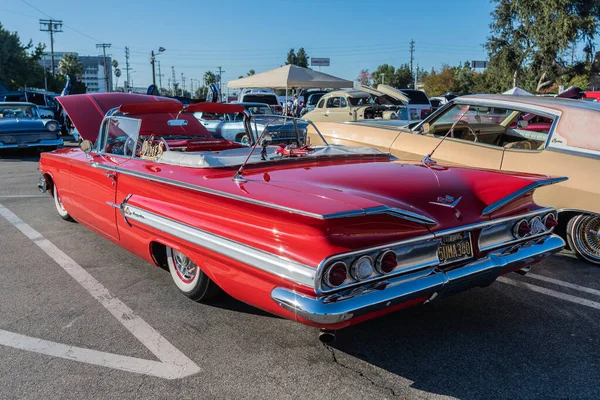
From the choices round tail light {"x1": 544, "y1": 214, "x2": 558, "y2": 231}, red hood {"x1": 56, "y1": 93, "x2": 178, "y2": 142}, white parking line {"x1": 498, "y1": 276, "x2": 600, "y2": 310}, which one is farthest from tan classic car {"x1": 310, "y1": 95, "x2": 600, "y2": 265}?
red hood {"x1": 56, "y1": 93, "x2": 178, "y2": 142}

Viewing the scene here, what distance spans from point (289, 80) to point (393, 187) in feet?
49.3

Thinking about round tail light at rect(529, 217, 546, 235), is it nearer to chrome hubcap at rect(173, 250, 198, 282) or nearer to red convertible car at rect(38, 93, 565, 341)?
red convertible car at rect(38, 93, 565, 341)

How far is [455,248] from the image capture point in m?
3.07

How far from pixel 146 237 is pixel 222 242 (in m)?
1.07

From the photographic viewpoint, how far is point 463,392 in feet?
8.89

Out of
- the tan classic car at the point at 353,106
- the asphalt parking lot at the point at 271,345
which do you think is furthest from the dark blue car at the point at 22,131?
the asphalt parking lot at the point at 271,345

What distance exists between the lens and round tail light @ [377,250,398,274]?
271 centimetres

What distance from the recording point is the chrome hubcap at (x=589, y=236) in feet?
16.0

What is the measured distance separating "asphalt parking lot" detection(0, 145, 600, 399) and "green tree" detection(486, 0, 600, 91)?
2827 cm

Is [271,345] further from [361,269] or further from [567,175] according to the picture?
[567,175]

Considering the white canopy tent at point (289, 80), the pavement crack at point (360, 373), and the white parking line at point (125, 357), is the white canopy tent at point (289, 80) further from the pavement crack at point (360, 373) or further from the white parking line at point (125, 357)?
the pavement crack at point (360, 373)

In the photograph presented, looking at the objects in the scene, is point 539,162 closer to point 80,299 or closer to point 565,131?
point 565,131

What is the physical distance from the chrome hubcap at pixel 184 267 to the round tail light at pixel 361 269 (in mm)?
1467

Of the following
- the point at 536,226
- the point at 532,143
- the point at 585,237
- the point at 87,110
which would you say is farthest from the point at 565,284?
the point at 87,110
